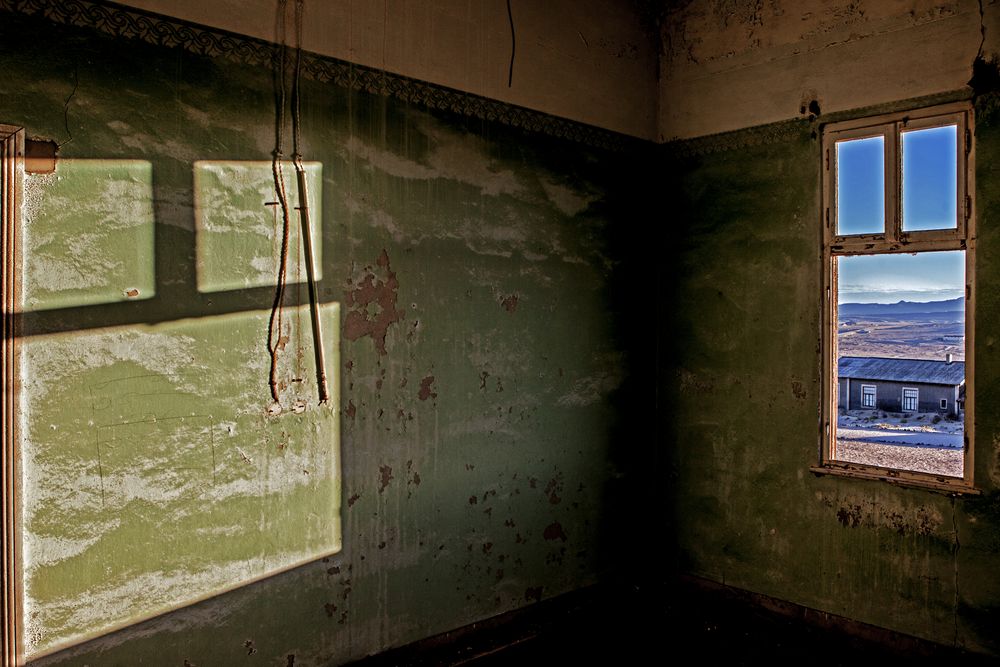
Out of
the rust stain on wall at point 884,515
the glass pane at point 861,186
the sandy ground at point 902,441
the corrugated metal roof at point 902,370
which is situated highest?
the glass pane at point 861,186

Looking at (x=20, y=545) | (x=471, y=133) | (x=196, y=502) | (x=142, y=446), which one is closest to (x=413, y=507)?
(x=196, y=502)

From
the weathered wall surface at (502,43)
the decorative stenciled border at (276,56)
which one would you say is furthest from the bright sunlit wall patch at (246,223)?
the weathered wall surface at (502,43)

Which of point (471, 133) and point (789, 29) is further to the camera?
point (789, 29)

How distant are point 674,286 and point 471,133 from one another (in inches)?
60.4

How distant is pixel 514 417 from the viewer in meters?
3.58

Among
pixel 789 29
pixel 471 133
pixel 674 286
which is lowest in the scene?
pixel 674 286

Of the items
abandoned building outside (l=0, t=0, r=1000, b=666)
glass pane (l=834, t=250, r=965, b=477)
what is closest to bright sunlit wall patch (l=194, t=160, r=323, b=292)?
abandoned building outside (l=0, t=0, r=1000, b=666)

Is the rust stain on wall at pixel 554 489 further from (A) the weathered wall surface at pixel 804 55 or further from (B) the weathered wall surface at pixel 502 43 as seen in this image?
(A) the weathered wall surface at pixel 804 55

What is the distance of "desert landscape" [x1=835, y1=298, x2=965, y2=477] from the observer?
10.8 ft

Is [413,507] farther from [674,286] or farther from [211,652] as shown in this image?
[674,286]

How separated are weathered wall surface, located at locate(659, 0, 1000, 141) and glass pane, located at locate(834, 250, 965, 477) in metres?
0.83

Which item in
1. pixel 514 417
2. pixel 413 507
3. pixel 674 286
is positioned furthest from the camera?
pixel 674 286

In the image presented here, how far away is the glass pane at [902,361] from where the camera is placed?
328cm

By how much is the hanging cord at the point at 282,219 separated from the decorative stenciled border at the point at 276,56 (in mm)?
79
